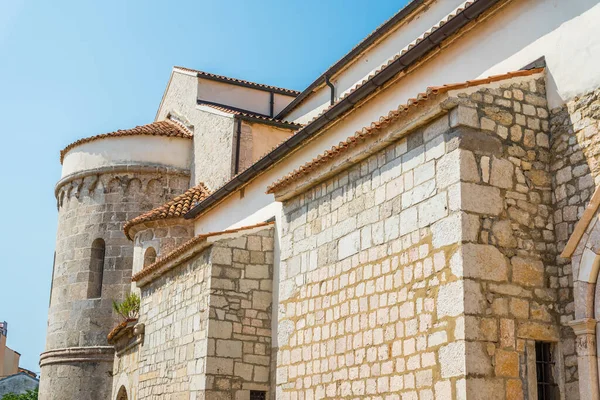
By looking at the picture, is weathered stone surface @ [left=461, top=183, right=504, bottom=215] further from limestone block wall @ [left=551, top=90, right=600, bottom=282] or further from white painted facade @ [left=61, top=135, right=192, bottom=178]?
white painted facade @ [left=61, top=135, right=192, bottom=178]

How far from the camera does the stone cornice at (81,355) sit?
58.9 feet

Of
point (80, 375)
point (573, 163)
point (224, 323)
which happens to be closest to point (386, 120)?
point (573, 163)

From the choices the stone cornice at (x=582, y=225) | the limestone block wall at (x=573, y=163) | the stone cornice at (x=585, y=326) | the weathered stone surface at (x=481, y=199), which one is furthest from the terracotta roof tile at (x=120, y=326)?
the stone cornice at (x=585, y=326)

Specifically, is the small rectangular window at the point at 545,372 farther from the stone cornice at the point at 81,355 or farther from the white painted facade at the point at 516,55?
the stone cornice at the point at 81,355

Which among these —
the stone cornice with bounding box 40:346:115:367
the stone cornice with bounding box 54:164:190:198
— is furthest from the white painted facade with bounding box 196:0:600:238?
the stone cornice with bounding box 40:346:115:367

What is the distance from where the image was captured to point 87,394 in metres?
17.9

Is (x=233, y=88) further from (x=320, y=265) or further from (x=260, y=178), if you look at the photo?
(x=320, y=265)

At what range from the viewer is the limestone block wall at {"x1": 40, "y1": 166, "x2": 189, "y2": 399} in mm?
18094

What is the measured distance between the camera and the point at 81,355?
715 inches

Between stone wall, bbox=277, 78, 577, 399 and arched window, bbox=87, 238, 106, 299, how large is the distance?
11309 millimetres

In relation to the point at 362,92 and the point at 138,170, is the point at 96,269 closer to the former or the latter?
the point at 138,170

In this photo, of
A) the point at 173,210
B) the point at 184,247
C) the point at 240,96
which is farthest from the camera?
the point at 240,96

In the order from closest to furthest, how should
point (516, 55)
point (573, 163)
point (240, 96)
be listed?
1. point (573, 163)
2. point (516, 55)
3. point (240, 96)

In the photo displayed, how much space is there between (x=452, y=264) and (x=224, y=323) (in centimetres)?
524
